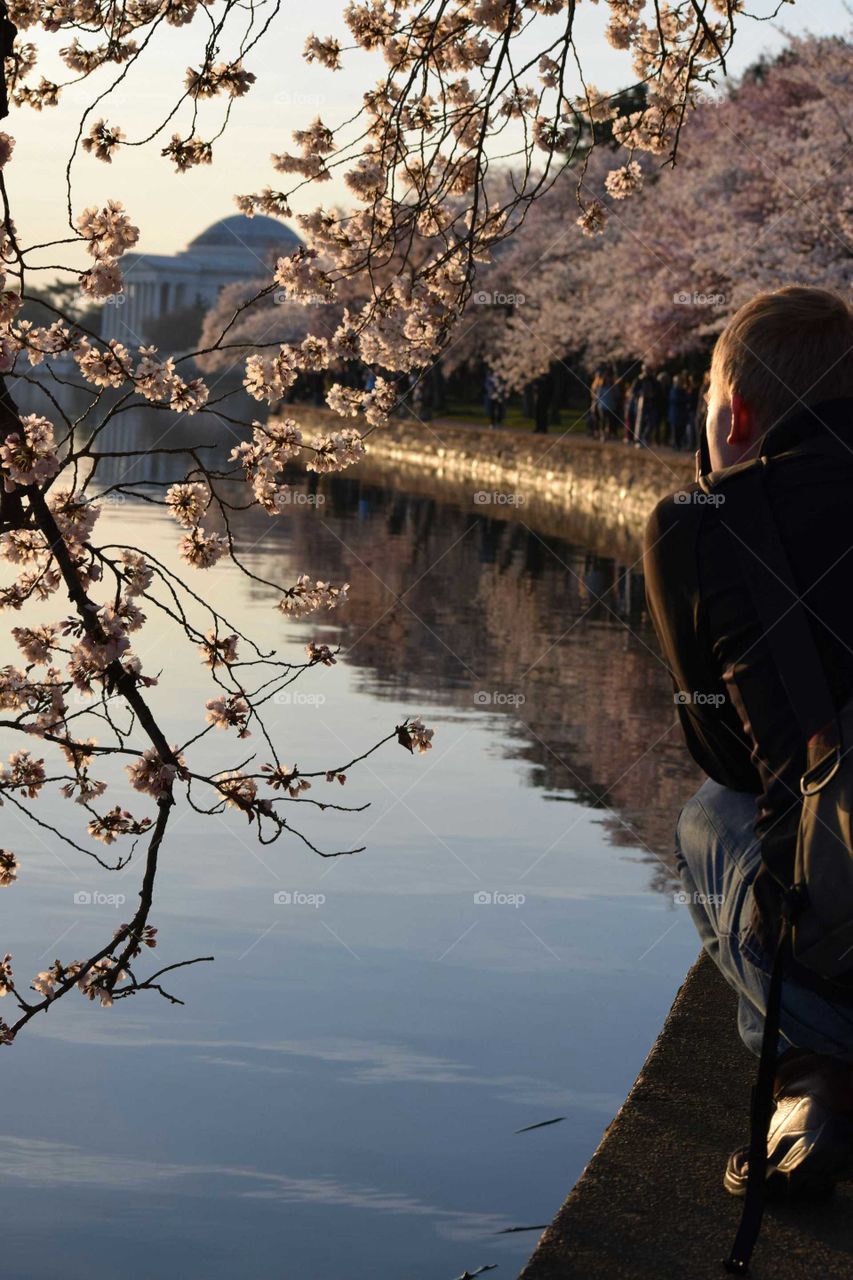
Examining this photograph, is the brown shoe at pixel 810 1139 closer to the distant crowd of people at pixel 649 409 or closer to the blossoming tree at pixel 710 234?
A: the blossoming tree at pixel 710 234

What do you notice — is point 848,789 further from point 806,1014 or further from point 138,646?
point 138,646

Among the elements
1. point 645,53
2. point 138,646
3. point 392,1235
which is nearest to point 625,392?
point 138,646

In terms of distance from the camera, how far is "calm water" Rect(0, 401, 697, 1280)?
4227mm

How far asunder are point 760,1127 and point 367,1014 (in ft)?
9.48

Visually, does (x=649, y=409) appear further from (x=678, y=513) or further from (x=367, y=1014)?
(x=678, y=513)

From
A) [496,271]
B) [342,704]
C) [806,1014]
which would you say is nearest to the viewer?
[806,1014]

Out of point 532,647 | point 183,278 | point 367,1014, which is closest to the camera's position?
point 367,1014

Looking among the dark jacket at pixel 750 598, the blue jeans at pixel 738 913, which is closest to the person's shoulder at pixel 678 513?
the dark jacket at pixel 750 598

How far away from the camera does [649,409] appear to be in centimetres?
3356

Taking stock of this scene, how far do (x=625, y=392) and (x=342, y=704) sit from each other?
29.3m

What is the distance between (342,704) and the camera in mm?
10242

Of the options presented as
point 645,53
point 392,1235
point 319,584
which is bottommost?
point 392,1235

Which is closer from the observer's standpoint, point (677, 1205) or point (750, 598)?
point (750, 598)

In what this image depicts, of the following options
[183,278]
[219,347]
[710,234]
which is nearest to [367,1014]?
Answer: [219,347]
